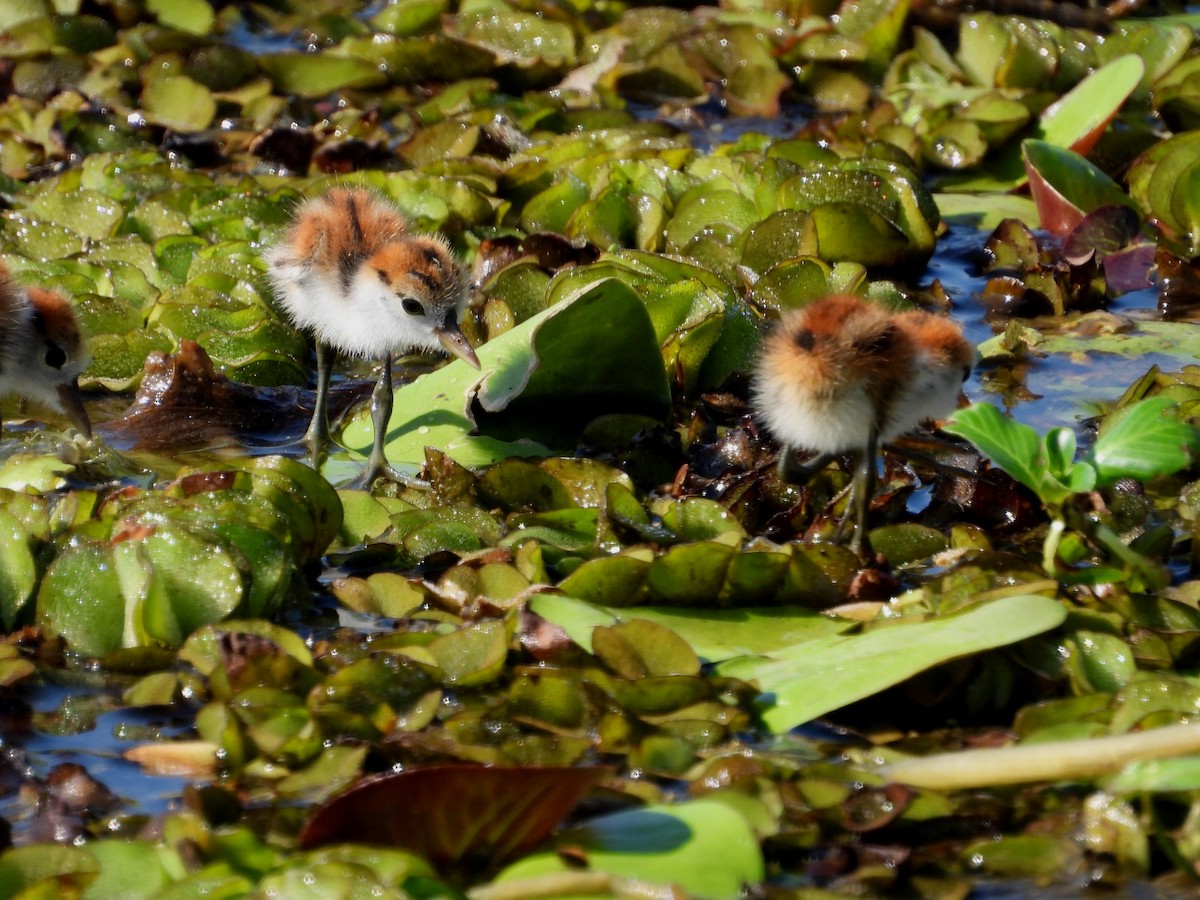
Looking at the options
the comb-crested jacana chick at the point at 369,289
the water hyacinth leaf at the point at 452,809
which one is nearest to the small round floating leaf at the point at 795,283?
the comb-crested jacana chick at the point at 369,289

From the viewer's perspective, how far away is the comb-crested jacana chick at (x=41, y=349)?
456cm

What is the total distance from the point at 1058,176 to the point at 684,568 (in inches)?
129

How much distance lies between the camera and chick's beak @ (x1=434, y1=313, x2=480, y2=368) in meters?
4.69

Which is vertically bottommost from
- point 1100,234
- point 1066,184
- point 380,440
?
point 380,440

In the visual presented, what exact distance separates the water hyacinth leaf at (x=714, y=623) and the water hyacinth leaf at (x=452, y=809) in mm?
663

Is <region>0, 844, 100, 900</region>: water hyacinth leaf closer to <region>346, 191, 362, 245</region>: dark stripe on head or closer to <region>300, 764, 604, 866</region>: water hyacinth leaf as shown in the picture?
<region>300, 764, 604, 866</region>: water hyacinth leaf

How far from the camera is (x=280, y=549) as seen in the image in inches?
142

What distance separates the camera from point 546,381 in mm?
4668

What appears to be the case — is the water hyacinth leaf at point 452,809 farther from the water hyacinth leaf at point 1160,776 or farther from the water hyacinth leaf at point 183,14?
the water hyacinth leaf at point 183,14

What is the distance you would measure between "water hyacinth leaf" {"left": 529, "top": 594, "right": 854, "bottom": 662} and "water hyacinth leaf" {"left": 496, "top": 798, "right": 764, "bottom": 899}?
1.98ft

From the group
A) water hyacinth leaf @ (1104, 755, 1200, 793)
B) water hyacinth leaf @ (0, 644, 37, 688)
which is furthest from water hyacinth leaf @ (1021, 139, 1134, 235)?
water hyacinth leaf @ (0, 644, 37, 688)

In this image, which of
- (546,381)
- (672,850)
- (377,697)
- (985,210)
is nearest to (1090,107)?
(985,210)

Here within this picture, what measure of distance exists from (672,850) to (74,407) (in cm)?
290

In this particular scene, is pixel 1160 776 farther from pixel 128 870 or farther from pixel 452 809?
pixel 128 870
